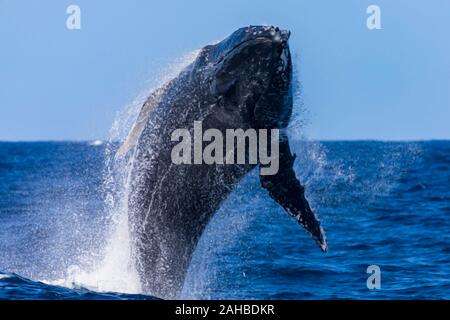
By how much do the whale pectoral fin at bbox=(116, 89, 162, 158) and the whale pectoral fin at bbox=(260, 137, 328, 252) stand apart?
198 cm

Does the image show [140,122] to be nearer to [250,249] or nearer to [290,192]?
[290,192]

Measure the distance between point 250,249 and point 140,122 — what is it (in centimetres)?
959

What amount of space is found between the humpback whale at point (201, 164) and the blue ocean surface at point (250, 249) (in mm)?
510

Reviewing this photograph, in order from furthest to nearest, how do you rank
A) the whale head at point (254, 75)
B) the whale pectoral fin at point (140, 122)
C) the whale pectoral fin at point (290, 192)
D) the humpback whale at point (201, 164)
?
the whale pectoral fin at point (140, 122)
the whale pectoral fin at point (290, 192)
the humpback whale at point (201, 164)
the whale head at point (254, 75)

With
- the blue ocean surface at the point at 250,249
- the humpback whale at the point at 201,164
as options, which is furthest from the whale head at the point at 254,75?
the blue ocean surface at the point at 250,249

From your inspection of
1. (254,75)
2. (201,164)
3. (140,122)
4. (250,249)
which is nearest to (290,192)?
(201,164)

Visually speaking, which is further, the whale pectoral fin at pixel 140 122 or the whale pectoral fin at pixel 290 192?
the whale pectoral fin at pixel 140 122

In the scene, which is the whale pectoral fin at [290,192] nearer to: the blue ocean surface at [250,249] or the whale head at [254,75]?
the blue ocean surface at [250,249]

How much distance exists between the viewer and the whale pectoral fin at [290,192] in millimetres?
14305

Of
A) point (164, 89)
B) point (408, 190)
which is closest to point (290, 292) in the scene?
Answer: point (164, 89)

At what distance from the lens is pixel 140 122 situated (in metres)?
14.7
